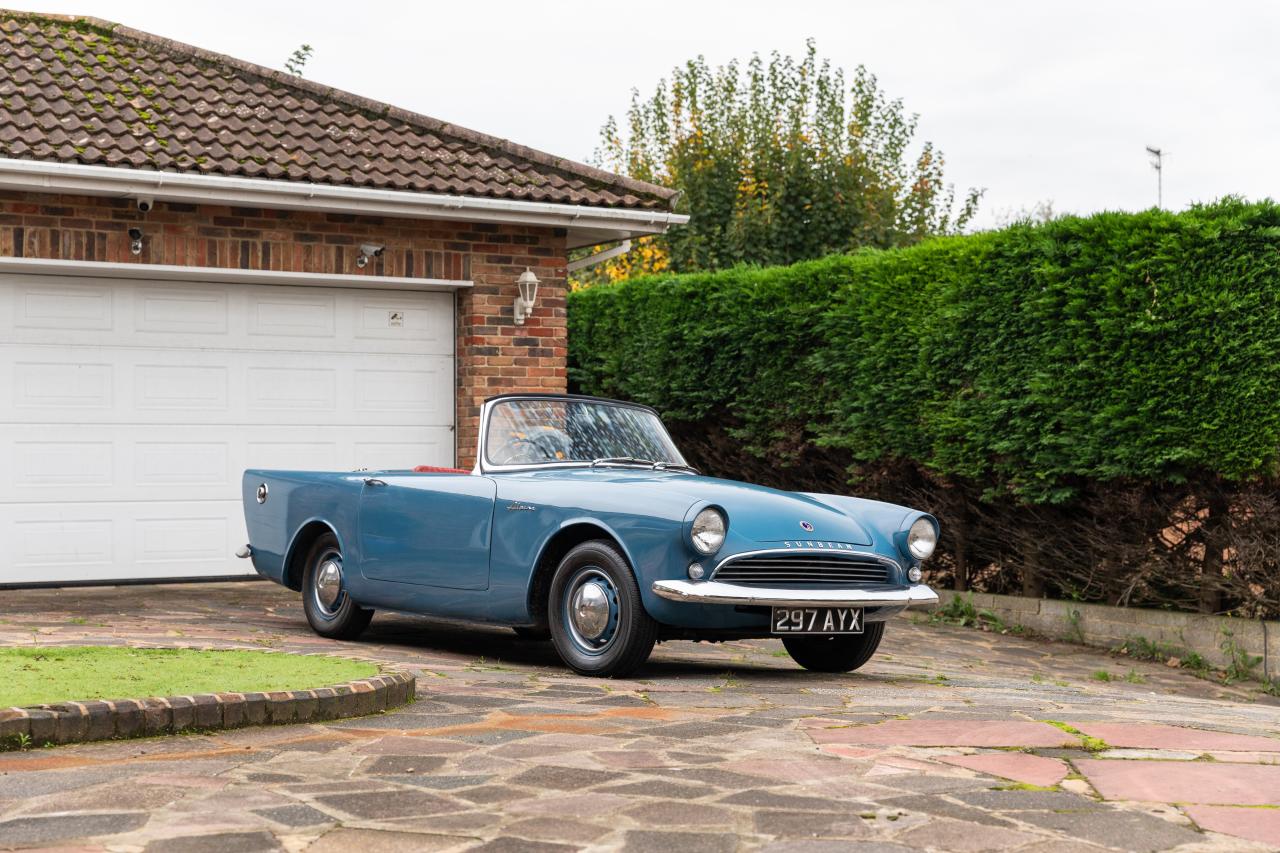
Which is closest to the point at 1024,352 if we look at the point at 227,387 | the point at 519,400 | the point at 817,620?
the point at 519,400

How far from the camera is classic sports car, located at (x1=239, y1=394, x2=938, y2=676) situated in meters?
7.32

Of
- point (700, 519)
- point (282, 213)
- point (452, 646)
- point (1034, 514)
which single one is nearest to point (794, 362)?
point (1034, 514)

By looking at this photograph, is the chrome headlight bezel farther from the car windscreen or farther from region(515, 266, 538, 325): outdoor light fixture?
region(515, 266, 538, 325): outdoor light fixture

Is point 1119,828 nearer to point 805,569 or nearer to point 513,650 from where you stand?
point 805,569

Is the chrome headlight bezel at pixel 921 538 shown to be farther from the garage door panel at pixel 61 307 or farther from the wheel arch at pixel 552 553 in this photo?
the garage door panel at pixel 61 307

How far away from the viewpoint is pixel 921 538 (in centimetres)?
801

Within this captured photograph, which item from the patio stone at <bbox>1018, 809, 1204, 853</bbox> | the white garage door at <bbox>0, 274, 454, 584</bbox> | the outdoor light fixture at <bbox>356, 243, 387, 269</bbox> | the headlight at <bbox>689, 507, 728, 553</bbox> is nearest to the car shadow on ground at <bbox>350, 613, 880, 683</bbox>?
the headlight at <bbox>689, 507, 728, 553</bbox>

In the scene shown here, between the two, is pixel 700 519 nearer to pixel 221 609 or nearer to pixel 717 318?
pixel 221 609

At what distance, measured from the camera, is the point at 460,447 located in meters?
13.1

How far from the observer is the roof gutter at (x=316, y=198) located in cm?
1139

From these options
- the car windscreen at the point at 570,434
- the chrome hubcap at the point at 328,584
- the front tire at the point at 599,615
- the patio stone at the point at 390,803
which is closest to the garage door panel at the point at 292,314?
the chrome hubcap at the point at 328,584

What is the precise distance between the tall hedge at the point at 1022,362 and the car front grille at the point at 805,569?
320cm

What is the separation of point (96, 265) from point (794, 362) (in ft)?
18.5

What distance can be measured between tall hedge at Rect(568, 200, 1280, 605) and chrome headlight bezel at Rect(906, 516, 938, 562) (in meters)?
2.68
